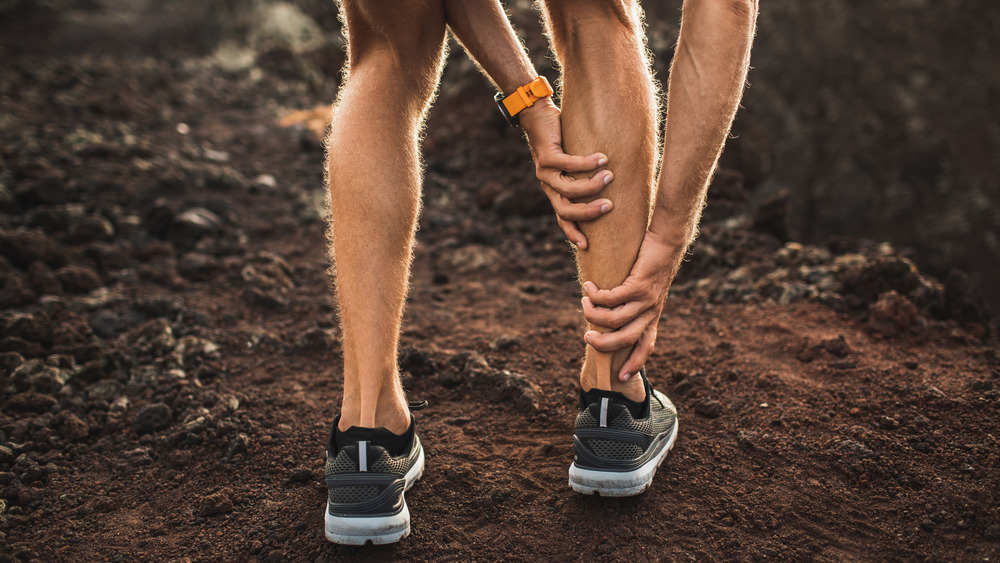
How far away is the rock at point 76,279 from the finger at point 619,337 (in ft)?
8.67

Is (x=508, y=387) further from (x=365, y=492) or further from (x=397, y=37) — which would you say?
(x=397, y=37)

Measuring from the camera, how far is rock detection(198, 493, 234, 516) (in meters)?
1.82

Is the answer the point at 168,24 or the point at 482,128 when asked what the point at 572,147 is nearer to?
the point at 482,128

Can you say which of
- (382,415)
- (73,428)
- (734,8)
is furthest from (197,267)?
(734,8)

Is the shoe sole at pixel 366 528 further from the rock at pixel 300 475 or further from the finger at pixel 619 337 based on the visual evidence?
the finger at pixel 619 337

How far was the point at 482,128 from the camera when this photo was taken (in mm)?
5371

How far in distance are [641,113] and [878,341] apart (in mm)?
1676

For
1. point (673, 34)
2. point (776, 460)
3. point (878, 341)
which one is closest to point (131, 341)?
point (776, 460)

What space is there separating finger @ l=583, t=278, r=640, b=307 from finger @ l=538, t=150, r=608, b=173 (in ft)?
0.96

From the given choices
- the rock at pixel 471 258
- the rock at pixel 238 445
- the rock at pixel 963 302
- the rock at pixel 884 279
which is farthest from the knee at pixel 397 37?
the rock at pixel 963 302

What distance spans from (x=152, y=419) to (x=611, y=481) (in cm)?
151

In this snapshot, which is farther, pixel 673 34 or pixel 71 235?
pixel 673 34

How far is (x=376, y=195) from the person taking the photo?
5.36ft

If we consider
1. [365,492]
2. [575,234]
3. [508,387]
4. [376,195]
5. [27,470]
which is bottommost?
[27,470]
